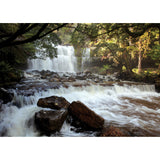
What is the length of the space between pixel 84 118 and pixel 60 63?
24.2 feet

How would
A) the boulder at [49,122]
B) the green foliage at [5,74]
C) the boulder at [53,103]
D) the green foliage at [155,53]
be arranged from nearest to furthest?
1. the boulder at [49,122]
2. the boulder at [53,103]
3. the green foliage at [5,74]
4. the green foliage at [155,53]

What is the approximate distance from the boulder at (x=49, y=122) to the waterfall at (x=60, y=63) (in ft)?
19.5

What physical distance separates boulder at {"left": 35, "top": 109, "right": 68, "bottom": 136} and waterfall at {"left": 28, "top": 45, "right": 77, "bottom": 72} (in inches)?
234

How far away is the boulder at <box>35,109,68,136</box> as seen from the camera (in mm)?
1727

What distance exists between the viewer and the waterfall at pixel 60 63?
7.54 m

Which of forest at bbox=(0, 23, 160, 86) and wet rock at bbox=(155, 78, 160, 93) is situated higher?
forest at bbox=(0, 23, 160, 86)

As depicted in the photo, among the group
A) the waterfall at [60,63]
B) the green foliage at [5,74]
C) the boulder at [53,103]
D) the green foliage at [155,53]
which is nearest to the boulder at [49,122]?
the boulder at [53,103]

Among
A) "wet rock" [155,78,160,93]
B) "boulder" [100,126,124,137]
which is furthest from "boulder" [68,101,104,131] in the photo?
"wet rock" [155,78,160,93]

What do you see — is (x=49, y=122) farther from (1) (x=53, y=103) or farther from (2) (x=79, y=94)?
(2) (x=79, y=94)

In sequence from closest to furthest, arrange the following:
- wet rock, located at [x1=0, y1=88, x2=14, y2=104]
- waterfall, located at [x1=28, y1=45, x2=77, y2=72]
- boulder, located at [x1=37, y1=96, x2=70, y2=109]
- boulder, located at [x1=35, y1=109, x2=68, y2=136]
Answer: boulder, located at [x1=35, y1=109, x2=68, y2=136]
boulder, located at [x1=37, y1=96, x2=70, y2=109]
wet rock, located at [x1=0, y1=88, x2=14, y2=104]
waterfall, located at [x1=28, y1=45, x2=77, y2=72]

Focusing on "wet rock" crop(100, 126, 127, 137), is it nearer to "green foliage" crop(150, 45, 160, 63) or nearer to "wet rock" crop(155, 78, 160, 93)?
"green foliage" crop(150, 45, 160, 63)

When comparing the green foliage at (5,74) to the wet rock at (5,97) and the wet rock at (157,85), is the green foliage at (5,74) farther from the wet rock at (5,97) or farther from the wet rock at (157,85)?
the wet rock at (157,85)
